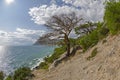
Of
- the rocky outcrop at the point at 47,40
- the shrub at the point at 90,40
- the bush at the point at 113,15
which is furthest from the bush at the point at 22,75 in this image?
the bush at the point at 113,15

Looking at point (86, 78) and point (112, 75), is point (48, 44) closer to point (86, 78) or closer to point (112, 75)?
point (86, 78)

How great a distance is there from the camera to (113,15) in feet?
88.9

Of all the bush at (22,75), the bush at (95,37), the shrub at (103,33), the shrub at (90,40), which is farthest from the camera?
the shrub at (90,40)

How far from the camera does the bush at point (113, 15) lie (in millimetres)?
26797

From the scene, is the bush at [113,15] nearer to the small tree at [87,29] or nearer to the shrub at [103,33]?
the shrub at [103,33]

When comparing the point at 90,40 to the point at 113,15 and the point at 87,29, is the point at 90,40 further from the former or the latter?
the point at 87,29

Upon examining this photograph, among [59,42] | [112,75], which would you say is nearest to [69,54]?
[59,42]

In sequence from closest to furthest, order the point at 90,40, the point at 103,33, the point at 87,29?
the point at 103,33 < the point at 90,40 < the point at 87,29

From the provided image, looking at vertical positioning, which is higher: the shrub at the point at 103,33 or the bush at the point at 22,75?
the shrub at the point at 103,33

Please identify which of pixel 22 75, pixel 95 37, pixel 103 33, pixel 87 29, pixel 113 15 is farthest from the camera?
pixel 87 29

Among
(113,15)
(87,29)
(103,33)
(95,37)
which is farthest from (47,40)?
(87,29)

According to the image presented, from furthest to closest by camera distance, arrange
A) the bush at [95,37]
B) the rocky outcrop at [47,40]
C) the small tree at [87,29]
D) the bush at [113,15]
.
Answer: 1. the small tree at [87,29]
2. the rocky outcrop at [47,40]
3. the bush at [95,37]
4. the bush at [113,15]

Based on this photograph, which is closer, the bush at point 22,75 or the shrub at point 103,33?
the bush at point 22,75

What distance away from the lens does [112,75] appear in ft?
53.8
